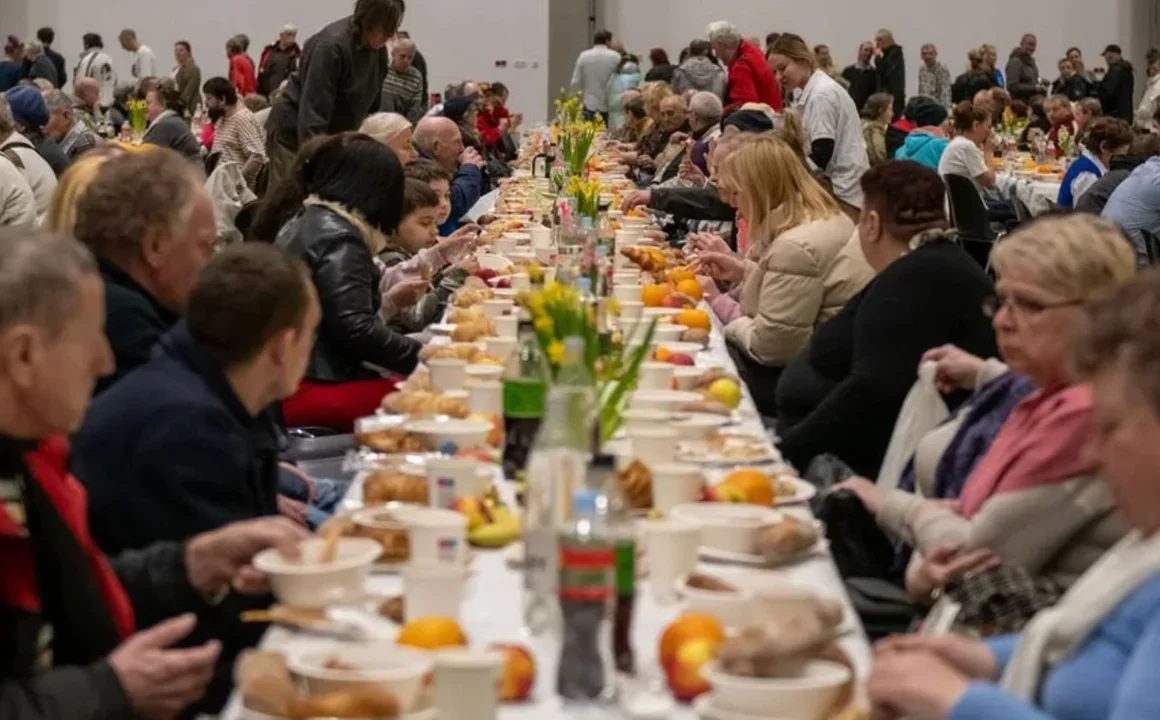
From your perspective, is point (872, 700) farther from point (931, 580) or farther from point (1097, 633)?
point (931, 580)

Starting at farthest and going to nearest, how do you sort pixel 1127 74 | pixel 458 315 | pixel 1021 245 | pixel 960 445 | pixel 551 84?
1. pixel 551 84
2. pixel 1127 74
3. pixel 458 315
4. pixel 960 445
5. pixel 1021 245

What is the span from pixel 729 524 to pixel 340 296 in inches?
93.0

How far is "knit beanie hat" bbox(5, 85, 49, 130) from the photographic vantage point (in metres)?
8.07

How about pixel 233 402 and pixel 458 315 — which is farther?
pixel 458 315

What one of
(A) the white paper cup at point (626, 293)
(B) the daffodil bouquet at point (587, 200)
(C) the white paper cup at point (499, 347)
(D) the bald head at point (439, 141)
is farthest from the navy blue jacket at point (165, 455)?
(D) the bald head at point (439, 141)

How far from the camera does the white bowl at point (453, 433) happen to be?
303cm

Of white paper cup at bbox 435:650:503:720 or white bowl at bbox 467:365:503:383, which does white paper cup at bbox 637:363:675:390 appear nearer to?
white bowl at bbox 467:365:503:383

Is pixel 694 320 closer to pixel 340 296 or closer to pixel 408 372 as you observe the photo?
pixel 408 372

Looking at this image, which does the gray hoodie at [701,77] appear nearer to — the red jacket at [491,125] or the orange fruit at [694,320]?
the red jacket at [491,125]

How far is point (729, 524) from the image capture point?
2400mm

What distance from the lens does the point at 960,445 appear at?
3.01 meters

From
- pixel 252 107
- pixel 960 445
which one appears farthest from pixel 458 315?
pixel 252 107

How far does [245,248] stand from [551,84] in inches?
721

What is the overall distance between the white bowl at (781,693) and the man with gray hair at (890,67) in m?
17.7
